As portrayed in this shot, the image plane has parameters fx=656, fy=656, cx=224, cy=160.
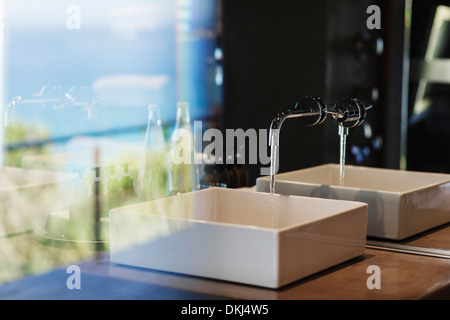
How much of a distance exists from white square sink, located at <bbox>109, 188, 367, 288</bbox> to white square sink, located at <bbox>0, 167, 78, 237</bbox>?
0.28 m

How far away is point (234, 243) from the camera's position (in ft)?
3.56

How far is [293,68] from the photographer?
3086 millimetres

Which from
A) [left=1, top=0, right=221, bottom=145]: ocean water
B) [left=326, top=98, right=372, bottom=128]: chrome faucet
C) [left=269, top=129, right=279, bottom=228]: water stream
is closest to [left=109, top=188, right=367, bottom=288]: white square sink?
[left=269, top=129, right=279, bottom=228]: water stream

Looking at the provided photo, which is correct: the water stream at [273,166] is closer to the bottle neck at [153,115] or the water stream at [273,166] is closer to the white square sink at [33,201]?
the bottle neck at [153,115]

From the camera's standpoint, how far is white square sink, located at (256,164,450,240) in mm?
1392

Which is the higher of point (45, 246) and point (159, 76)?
point (159, 76)

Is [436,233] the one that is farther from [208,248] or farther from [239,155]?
[208,248]

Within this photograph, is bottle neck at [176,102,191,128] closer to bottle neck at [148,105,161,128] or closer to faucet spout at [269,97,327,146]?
bottle neck at [148,105,161,128]

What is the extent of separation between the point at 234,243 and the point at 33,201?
55cm

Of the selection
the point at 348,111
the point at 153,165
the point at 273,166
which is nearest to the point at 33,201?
the point at 153,165

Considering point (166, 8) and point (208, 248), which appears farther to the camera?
point (166, 8)

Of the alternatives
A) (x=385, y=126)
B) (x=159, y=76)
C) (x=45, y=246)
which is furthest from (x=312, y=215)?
(x=159, y=76)
